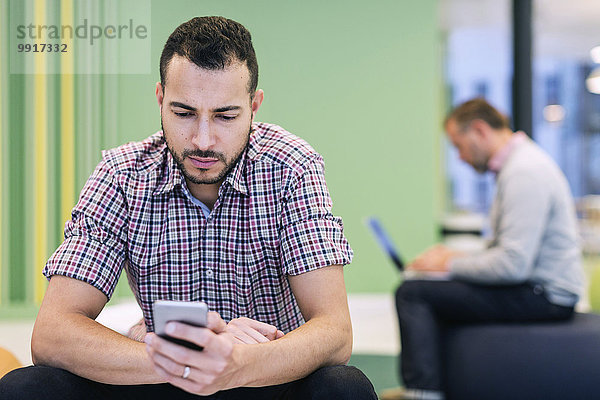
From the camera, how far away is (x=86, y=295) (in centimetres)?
133

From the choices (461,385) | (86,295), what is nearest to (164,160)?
(86,295)

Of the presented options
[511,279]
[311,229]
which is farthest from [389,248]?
[311,229]

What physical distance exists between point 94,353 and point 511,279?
1.72 m

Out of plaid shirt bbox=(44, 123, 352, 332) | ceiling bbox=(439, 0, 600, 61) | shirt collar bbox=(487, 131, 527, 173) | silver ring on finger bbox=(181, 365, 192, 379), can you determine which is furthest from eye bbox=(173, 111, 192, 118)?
ceiling bbox=(439, 0, 600, 61)

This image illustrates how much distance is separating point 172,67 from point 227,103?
14cm

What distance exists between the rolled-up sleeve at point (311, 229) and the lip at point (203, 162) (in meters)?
0.18

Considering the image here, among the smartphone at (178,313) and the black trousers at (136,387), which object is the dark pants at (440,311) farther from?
the smartphone at (178,313)

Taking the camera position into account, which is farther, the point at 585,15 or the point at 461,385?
the point at 585,15

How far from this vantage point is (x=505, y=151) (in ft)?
8.82

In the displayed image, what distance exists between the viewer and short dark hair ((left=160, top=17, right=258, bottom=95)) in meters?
1.30

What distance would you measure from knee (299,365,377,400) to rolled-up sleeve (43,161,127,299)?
18.1 inches

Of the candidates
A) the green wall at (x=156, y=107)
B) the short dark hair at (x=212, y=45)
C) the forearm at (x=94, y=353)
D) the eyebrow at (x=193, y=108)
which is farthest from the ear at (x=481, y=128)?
the forearm at (x=94, y=353)

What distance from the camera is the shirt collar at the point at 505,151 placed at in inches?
105

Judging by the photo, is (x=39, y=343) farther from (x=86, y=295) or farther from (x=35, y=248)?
(x=35, y=248)
